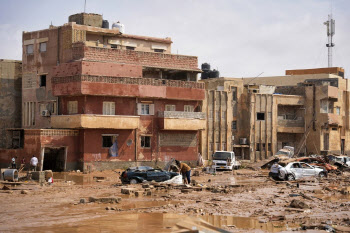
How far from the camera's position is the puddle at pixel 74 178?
31766 millimetres

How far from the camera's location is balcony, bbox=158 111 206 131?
42688 mm

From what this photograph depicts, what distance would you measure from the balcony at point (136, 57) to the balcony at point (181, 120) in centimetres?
388

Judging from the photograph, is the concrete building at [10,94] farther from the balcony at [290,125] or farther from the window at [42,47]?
the balcony at [290,125]

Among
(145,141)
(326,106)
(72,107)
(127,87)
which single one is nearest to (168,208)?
(127,87)

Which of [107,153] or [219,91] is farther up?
[219,91]

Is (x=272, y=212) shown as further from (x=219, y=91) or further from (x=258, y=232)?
(x=219, y=91)

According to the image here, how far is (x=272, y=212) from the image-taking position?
61.5 feet

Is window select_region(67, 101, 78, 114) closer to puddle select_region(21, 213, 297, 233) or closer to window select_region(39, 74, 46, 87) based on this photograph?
window select_region(39, 74, 46, 87)

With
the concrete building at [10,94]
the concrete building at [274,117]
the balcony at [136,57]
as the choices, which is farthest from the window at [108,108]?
the concrete building at [274,117]

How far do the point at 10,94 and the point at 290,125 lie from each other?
92.8ft

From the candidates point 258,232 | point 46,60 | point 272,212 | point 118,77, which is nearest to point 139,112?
point 118,77

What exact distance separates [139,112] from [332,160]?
53.1 ft

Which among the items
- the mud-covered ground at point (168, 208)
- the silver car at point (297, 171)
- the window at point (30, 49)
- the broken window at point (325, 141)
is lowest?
the mud-covered ground at point (168, 208)

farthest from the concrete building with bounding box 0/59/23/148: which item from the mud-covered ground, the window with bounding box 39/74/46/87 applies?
the mud-covered ground
